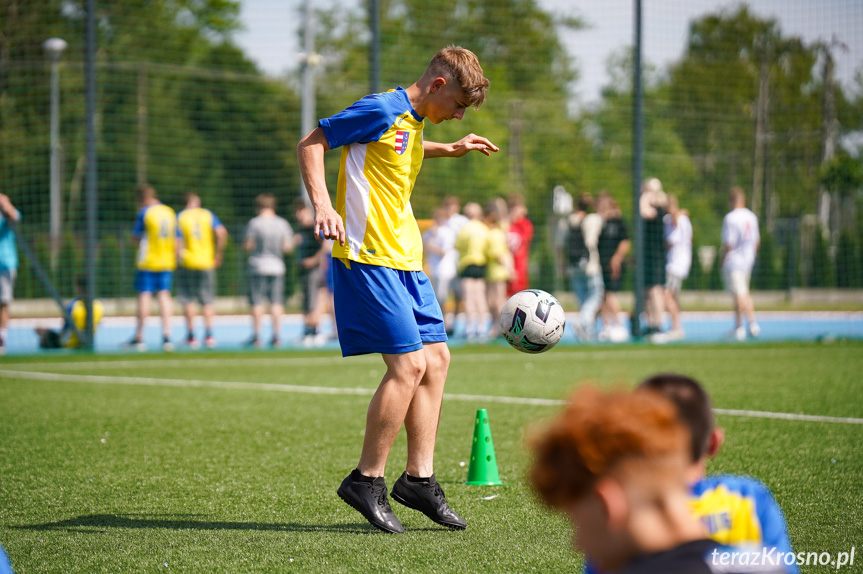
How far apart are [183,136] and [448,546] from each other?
28.2m

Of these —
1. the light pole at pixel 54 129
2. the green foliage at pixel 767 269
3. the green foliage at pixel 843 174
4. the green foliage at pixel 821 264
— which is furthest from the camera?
the green foliage at pixel 767 269

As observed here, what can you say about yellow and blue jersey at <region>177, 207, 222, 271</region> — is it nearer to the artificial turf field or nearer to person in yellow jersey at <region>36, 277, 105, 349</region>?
person in yellow jersey at <region>36, 277, 105, 349</region>

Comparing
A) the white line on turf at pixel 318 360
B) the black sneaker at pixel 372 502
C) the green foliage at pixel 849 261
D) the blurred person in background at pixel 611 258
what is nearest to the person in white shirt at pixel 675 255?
the blurred person in background at pixel 611 258

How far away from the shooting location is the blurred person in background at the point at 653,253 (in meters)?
15.2

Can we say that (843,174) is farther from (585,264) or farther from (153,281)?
(153,281)

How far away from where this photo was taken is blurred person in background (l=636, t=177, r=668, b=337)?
15.2 meters

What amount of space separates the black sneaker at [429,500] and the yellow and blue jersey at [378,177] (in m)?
0.95

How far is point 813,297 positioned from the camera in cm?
2381

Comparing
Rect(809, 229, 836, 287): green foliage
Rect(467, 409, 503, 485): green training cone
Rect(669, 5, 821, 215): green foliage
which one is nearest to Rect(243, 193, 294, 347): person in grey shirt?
Rect(467, 409, 503, 485): green training cone

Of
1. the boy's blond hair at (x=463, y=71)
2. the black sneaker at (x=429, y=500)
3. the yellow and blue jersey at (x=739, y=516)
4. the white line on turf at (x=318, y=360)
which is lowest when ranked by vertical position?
the white line on turf at (x=318, y=360)

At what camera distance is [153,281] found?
1372 centimetres

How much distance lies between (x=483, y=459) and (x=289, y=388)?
4658 millimetres

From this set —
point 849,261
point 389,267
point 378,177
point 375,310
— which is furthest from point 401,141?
point 849,261

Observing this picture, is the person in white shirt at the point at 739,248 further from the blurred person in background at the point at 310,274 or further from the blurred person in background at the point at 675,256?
the blurred person in background at the point at 310,274
